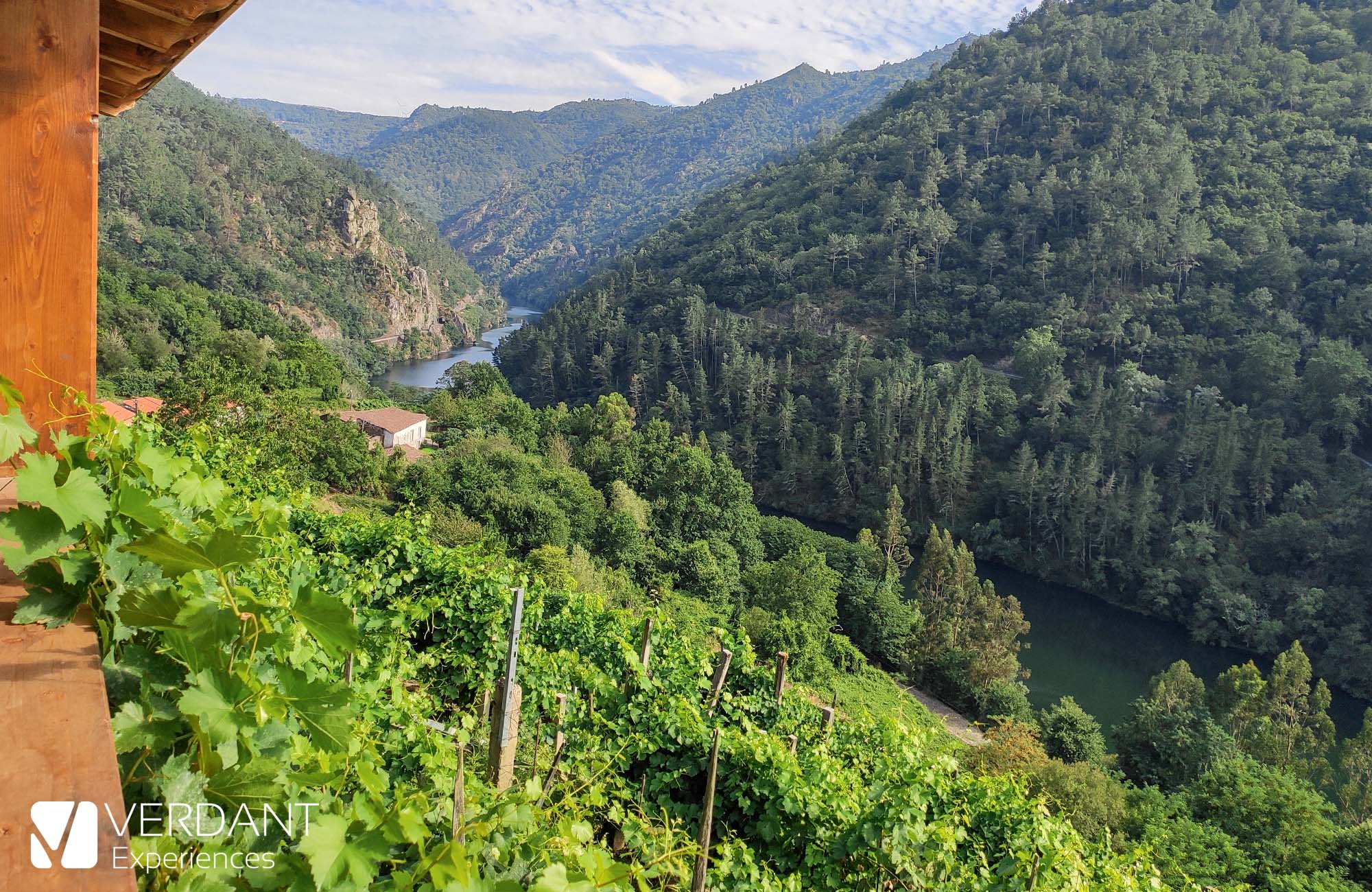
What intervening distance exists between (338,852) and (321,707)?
0.67 ft

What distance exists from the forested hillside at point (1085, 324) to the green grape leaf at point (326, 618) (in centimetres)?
3147

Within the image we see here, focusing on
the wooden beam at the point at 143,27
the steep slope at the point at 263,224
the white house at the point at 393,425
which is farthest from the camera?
the steep slope at the point at 263,224

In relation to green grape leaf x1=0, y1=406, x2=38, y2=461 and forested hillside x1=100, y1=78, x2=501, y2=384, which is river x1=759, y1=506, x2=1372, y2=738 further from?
forested hillside x1=100, y1=78, x2=501, y2=384

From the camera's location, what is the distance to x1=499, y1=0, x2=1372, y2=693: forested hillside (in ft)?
99.4

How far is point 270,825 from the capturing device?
41.1 inches

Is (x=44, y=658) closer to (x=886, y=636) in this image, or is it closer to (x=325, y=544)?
(x=325, y=544)

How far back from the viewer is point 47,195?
155 cm

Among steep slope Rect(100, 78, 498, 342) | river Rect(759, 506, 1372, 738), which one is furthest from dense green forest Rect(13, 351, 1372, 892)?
steep slope Rect(100, 78, 498, 342)

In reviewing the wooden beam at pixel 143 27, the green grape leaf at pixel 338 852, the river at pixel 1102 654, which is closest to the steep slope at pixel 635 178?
the river at pixel 1102 654

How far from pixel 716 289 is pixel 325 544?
4800 centimetres

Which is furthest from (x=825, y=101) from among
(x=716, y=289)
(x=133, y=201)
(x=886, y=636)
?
(x=886, y=636)

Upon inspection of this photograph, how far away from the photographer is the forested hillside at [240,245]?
35.0 metres

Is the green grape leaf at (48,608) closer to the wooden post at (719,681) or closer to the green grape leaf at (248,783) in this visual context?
the green grape leaf at (248,783)

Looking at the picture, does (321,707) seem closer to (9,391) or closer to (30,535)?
(30,535)
